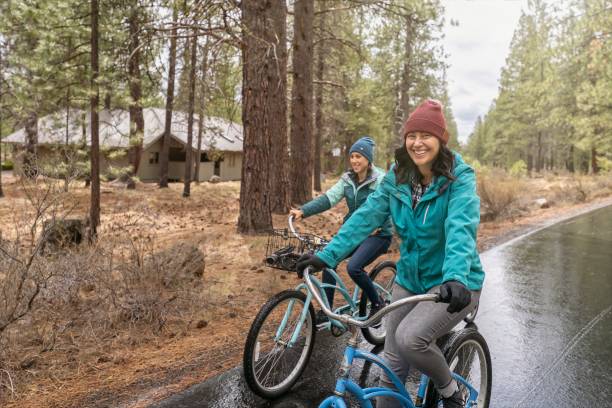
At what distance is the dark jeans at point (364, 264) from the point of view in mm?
4555

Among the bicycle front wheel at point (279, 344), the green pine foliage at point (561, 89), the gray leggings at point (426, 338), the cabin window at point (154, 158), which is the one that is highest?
the green pine foliage at point (561, 89)

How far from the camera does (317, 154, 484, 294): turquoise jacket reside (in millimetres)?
2631

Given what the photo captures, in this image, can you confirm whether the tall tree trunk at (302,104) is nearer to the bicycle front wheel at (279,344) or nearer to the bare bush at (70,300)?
the bare bush at (70,300)

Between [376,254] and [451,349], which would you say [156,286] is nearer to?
[376,254]

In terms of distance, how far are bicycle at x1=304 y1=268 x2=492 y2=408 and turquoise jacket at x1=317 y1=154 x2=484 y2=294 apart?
0.39 meters

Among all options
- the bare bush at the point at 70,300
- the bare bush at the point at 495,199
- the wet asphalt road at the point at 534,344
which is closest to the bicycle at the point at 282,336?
the wet asphalt road at the point at 534,344

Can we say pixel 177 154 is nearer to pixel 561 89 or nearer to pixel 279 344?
pixel 561 89

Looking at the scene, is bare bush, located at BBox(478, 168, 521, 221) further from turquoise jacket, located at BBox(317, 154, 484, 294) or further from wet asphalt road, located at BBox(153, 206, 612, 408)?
turquoise jacket, located at BBox(317, 154, 484, 294)

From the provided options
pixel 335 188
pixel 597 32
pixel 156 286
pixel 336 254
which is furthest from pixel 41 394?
pixel 597 32

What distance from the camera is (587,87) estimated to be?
95.3 feet

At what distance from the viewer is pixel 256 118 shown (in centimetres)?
939

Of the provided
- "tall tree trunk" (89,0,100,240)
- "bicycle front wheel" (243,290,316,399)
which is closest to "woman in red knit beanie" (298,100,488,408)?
"bicycle front wheel" (243,290,316,399)

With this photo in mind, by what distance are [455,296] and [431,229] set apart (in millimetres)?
620

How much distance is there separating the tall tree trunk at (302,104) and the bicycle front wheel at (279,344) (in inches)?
441
